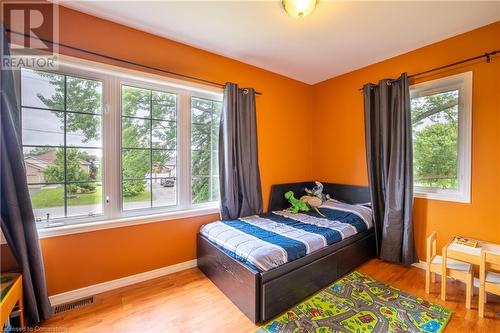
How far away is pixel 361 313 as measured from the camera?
1767 millimetres

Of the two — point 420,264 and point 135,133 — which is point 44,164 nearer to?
point 135,133

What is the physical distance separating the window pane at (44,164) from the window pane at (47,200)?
2.4 inches

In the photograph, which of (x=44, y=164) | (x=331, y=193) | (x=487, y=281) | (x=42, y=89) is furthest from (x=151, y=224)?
(x=487, y=281)

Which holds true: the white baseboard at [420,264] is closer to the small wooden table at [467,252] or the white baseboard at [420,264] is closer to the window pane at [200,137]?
the small wooden table at [467,252]

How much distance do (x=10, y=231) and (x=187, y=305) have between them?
1439 millimetres

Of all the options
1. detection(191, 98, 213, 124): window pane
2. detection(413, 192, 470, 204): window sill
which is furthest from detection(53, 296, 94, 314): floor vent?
detection(413, 192, 470, 204): window sill

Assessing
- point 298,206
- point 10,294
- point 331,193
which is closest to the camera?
point 10,294

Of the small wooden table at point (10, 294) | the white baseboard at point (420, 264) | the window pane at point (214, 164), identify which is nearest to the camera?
the small wooden table at point (10, 294)

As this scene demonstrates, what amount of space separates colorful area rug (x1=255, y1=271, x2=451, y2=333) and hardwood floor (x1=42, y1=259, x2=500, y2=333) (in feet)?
0.44

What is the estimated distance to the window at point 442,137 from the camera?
2273mm

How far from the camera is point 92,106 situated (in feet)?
6.86

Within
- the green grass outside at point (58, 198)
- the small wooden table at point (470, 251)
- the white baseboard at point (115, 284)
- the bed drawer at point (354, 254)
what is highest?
the green grass outside at point (58, 198)

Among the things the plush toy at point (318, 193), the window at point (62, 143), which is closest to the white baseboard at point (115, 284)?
the window at point (62, 143)

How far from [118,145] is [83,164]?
0.34m
